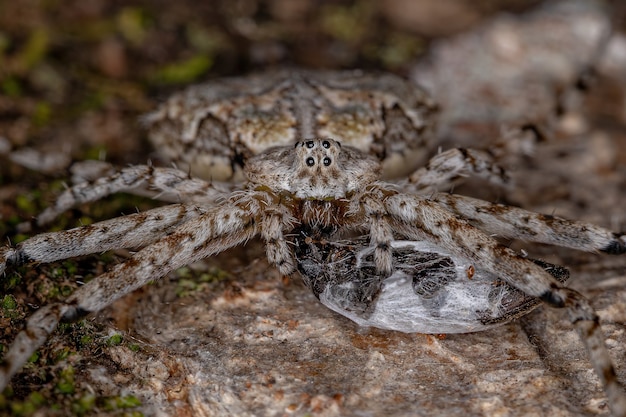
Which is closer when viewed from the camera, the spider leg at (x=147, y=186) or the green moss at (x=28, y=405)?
the green moss at (x=28, y=405)

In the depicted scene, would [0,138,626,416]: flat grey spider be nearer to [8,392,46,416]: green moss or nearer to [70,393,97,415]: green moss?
[8,392,46,416]: green moss

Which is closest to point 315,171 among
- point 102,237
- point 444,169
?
point 444,169

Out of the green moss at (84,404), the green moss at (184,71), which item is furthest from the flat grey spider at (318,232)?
the green moss at (184,71)

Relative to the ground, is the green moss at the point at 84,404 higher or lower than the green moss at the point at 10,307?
lower

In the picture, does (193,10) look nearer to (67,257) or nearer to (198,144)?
(198,144)

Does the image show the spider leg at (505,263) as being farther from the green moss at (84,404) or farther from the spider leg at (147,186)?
the green moss at (84,404)

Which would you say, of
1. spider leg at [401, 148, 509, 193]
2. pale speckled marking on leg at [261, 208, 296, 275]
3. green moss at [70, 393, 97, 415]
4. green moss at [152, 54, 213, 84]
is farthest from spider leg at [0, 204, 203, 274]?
green moss at [152, 54, 213, 84]
